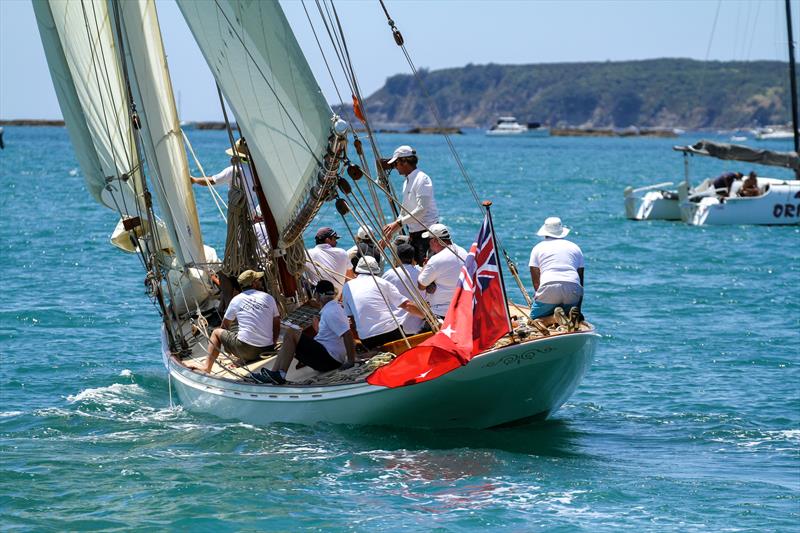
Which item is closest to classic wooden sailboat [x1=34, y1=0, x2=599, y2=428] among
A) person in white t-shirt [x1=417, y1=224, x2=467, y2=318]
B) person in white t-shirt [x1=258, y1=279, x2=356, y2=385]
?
person in white t-shirt [x1=258, y1=279, x2=356, y2=385]

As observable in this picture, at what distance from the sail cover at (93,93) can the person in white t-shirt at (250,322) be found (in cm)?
323

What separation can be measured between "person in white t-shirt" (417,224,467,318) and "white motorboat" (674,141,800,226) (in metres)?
27.0

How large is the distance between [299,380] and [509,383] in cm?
224

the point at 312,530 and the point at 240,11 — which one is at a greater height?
the point at 240,11

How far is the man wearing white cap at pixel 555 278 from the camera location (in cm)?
1334

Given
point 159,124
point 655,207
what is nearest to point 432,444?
point 159,124

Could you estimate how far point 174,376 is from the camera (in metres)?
14.9

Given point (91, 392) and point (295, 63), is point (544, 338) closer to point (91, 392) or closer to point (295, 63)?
point (295, 63)

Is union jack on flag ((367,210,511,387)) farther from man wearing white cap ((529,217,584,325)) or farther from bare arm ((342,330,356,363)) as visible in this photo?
man wearing white cap ((529,217,584,325))

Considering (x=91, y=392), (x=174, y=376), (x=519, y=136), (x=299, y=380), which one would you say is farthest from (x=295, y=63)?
(x=519, y=136)

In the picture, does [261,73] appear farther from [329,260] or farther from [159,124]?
[159,124]

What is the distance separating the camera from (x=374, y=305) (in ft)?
42.9

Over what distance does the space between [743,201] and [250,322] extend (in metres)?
28.6

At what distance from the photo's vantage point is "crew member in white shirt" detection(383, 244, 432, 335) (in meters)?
13.1
